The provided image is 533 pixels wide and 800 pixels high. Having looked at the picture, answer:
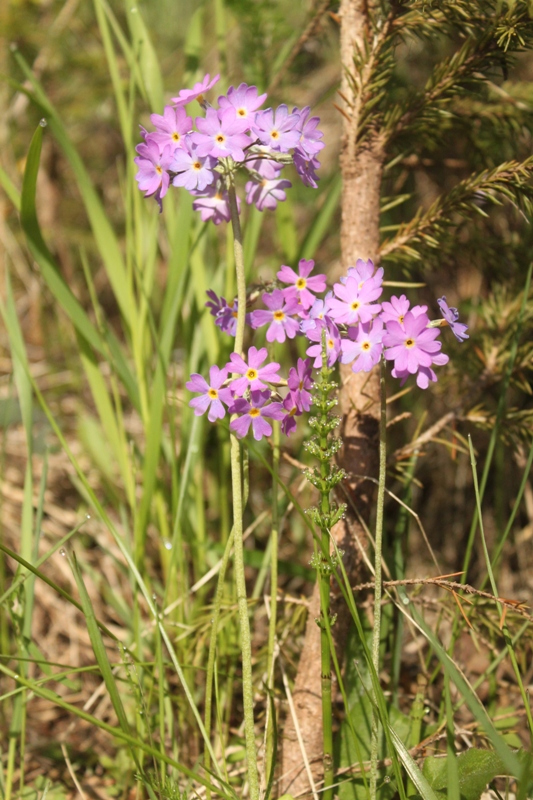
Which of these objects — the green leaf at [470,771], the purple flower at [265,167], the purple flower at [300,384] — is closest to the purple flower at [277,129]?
the purple flower at [265,167]

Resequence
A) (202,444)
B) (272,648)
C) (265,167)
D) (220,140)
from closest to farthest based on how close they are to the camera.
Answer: (220,140)
(265,167)
(272,648)
(202,444)

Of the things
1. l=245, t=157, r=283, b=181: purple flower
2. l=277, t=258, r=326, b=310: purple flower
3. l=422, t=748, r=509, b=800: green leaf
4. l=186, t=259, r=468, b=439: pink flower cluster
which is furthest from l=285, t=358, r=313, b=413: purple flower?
l=422, t=748, r=509, b=800: green leaf

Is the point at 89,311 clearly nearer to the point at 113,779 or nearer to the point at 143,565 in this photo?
the point at 143,565

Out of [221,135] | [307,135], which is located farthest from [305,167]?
[221,135]

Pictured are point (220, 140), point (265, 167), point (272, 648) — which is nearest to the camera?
point (220, 140)

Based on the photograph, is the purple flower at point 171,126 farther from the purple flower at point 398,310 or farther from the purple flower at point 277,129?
the purple flower at point 398,310

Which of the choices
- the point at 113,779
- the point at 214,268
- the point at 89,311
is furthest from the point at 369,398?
the point at 89,311

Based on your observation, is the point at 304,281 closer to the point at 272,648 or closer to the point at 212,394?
the point at 212,394

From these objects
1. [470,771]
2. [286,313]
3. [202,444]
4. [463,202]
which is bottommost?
[470,771]
